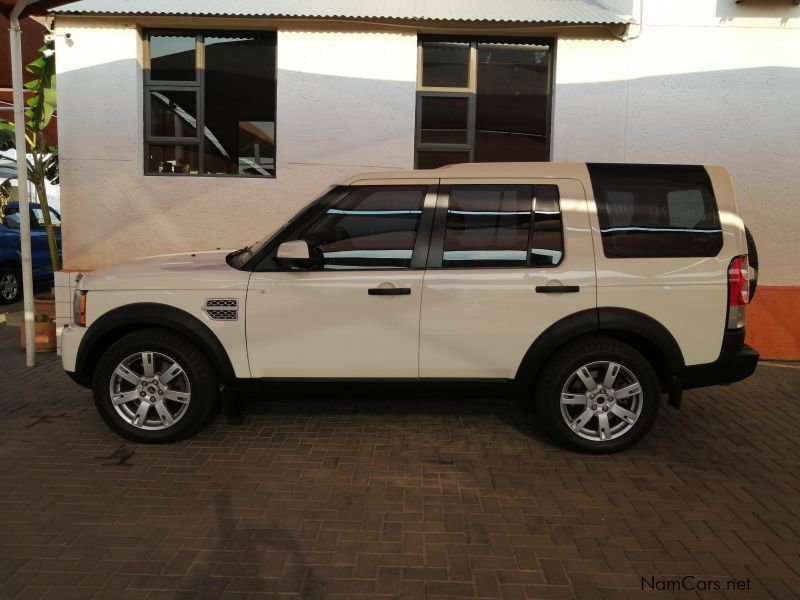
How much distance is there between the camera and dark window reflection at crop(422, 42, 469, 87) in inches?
311

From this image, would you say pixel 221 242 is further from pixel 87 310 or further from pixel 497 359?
pixel 497 359

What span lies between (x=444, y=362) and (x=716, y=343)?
183cm

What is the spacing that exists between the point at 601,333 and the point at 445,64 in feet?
15.4

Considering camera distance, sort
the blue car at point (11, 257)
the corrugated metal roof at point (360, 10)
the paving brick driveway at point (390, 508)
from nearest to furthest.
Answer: the paving brick driveway at point (390, 508)
the corrugated metal roof at point (360, 10)
the blue car at point (11, 257)

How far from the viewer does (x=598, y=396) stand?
14.8 ft

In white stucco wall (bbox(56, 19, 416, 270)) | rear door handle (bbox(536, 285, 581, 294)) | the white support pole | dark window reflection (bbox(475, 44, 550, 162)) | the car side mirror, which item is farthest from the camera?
dark window reflection (bbox(475, 44, 550, 162))

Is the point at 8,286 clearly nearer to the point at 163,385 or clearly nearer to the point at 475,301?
the point at 163,385

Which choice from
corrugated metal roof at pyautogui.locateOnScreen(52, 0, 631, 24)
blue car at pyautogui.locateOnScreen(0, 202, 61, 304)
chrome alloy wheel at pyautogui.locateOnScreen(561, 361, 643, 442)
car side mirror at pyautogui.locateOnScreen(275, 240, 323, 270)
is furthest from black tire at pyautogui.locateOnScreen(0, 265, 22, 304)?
chrome alloy wheel at pyautogui.locateOnScreen(561, 361, 643, 442)

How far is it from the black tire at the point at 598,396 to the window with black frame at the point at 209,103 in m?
4.75

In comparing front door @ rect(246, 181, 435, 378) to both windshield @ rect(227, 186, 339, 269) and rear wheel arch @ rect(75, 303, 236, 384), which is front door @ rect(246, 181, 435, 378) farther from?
rear wheel arch @ rect(75, 303, 236, 384)

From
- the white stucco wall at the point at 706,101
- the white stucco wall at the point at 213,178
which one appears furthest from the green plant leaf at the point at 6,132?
the white stucco wall at the point at 706,101

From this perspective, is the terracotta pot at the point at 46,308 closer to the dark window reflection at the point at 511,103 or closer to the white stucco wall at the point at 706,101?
the dark window reflection at the point at 511,103

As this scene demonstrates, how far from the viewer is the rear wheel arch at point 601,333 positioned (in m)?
4.38

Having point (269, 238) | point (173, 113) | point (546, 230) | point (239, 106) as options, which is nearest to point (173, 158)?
point (173, 113)
